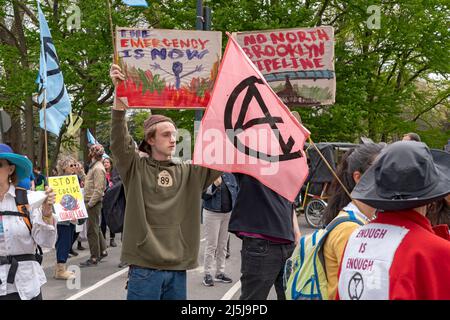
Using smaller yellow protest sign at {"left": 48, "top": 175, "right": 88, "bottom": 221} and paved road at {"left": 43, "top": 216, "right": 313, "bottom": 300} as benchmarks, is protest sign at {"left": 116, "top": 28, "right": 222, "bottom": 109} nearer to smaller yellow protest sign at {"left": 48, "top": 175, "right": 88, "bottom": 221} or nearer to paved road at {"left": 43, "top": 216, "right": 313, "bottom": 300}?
smaller yellow protest sign at {"left": 48, "top": 175, "right": 88, "bottom": 221}

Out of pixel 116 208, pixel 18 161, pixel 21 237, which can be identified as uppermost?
pixel 18 161

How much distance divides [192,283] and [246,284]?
3331 mm

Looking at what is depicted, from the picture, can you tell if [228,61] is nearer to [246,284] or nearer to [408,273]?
[246,284]

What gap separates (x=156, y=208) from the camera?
3.62 m

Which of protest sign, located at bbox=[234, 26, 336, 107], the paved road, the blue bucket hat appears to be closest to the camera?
the blue bucket hat

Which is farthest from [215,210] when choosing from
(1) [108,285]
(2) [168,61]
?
(2) [168,61]

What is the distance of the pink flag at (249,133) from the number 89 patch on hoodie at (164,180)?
31 centimetres

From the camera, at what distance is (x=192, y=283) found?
24.6 ft

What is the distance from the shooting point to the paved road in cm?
691

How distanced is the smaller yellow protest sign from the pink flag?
5449 mm

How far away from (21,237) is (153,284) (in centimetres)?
87

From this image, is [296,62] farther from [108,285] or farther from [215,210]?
[108,285]

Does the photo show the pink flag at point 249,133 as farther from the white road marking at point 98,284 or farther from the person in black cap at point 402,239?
the white road marking at point 98,284

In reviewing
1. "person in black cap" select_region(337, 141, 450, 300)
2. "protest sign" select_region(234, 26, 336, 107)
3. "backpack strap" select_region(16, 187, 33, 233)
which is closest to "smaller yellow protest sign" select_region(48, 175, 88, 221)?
"protest sign" select_region(234, 26, 336, 107)
